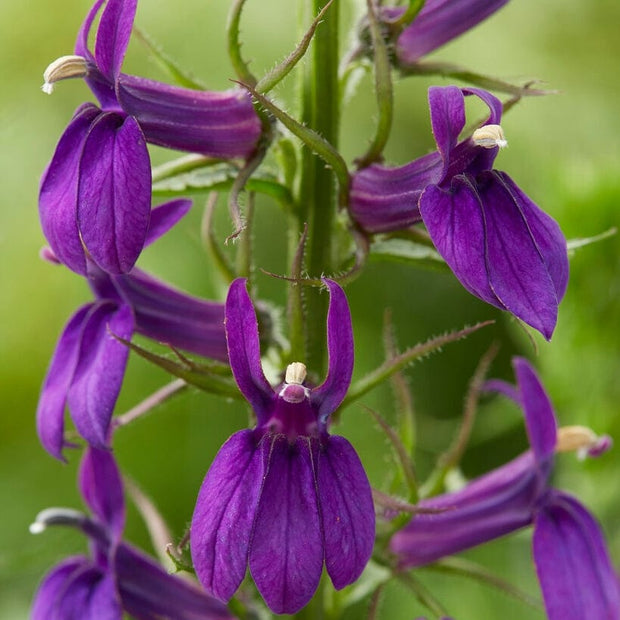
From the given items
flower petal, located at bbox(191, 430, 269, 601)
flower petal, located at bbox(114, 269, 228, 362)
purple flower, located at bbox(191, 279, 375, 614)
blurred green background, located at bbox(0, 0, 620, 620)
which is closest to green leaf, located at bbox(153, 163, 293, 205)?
flower petal, located at bbox(114, 269, 228, 362)

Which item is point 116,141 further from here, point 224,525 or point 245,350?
point 224,525

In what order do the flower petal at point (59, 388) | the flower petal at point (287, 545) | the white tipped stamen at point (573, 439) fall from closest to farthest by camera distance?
1. the flower petal at point (287, 545)
2. the flower petal at point (59, 388)
3. the white tipped stamen at point (573, 439)

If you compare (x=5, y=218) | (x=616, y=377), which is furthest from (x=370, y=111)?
(x=616, y=377)

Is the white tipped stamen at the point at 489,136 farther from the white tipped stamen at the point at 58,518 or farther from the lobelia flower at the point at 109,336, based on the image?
the white tipped stamen at the point at 58,518

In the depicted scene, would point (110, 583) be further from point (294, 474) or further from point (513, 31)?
point (513, 31)

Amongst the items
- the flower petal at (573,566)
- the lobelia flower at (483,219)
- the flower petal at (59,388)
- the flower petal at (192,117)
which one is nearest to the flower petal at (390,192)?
the lobelia flower at (483,219)

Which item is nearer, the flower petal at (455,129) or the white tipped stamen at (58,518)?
the flower petal at (455,129)

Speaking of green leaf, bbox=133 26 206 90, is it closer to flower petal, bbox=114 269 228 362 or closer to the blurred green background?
flower petal, bbox=114 269 228 362
